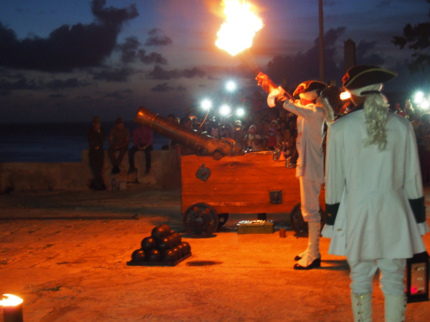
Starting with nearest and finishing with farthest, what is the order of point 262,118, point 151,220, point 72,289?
point 72,289, point 151,220, point 262,118

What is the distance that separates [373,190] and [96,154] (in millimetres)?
11023

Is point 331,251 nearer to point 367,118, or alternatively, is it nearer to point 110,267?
point 367,118

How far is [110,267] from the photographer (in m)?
6.18

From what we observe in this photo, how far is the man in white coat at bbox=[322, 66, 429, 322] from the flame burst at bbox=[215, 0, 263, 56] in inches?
141

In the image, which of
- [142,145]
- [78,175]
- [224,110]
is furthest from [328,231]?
[224,110]

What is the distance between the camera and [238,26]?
702 cm

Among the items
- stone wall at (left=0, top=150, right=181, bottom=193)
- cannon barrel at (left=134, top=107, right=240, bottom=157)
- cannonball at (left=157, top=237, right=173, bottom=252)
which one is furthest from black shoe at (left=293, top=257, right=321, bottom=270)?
stone wall at (left=0, top=150, right=181, bottom=193)

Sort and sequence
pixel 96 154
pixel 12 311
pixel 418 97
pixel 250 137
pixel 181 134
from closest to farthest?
pixel 12 311, pixel 181 134, pixel 96 154, pixel 250 137, pixel 418 97

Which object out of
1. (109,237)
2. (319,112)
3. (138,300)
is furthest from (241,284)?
(109,237)

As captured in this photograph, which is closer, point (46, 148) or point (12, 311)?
point (12, 311)

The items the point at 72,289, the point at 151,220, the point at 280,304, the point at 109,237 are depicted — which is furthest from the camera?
the point at 151,220

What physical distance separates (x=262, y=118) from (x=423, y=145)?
5.07 metres

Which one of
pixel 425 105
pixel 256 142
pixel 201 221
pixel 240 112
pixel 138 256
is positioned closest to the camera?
pixel 138 256

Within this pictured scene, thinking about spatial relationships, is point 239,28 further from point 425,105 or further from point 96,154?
point 425,105
